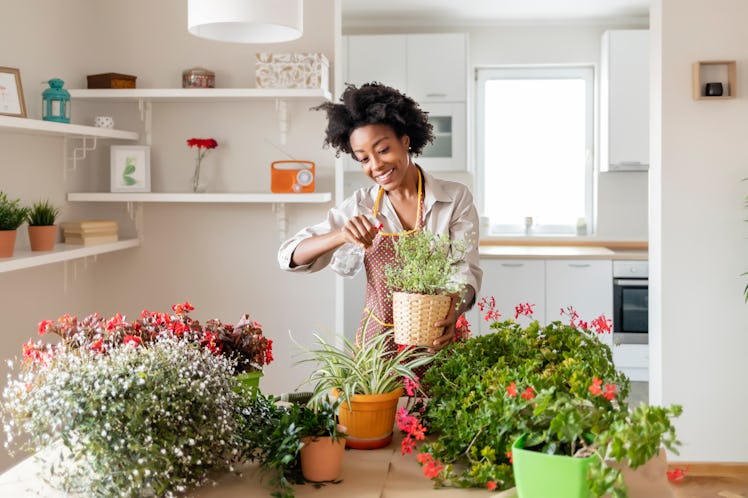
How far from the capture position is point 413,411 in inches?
69.7

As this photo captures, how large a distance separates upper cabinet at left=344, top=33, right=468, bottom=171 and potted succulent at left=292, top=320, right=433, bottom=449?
445cm

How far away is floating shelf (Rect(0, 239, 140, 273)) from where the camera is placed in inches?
121

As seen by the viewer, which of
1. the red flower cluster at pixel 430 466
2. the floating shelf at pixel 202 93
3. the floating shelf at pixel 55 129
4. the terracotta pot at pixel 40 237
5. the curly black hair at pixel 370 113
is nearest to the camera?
the red flower cluster at pixel 430 466

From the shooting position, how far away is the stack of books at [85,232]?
376cm

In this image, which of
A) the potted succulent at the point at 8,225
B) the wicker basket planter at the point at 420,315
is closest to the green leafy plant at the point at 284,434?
the wicker basket planter at the point at 420,315

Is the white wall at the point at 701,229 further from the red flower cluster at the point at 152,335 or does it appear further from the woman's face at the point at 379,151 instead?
the red flower cluster at the point at 152,335

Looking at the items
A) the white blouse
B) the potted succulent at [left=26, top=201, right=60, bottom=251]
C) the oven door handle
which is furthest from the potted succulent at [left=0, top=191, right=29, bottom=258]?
the oven door handle

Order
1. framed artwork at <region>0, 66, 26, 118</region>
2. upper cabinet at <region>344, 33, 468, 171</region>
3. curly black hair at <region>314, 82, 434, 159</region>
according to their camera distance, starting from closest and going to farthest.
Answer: curly black hair at <region>314, 82, 434, 159</region>
framed artwork at <region>0, 66, 26, 118</region>
upper cabinet at <region>344, 33, 468, 171</region>

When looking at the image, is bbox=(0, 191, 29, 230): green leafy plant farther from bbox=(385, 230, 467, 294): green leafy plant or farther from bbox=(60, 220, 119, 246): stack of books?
bbox=(385, 230, 467, 294): green leafy plant

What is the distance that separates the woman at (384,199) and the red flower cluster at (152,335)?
0.41 meters

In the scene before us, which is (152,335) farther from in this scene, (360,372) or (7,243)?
(7,243)

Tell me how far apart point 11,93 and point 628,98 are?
425 centimetres

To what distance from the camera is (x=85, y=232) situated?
3756 mm

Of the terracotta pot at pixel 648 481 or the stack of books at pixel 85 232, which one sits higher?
the stack of books at pixel 85 232
